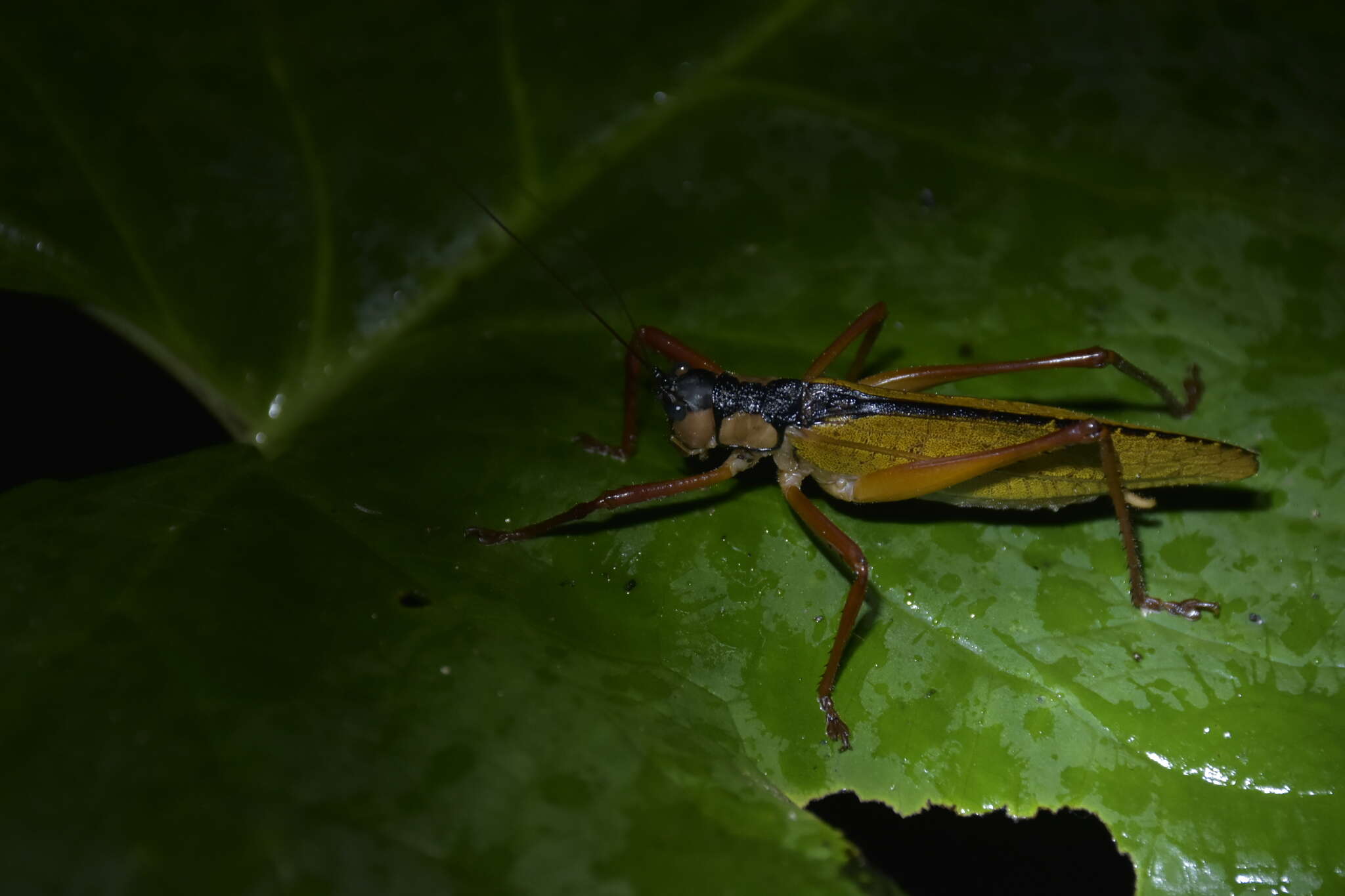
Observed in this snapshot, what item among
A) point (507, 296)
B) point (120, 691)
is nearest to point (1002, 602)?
point (507, 296)

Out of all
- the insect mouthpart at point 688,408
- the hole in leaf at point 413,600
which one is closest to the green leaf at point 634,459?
the hole in leaf at point 413,600

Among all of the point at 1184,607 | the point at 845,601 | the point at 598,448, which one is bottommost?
the point at 1184,607

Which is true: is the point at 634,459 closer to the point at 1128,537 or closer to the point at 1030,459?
Result: the point at 1030,459

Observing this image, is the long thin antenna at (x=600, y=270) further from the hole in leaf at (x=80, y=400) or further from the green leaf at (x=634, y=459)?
the hole in leaf at (x=80, y=400)

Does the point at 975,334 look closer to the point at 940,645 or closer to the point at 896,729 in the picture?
the point at 940,645

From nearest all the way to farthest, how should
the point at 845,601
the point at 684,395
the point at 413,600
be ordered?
Result: the point at 413,600, the point at 845,601, the point at 684,395

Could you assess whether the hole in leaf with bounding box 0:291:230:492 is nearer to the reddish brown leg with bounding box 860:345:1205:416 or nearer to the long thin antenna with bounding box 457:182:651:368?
the long thin antenna with bounding box 457:182:651:368

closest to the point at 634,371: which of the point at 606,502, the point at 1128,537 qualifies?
the point at 606,502
